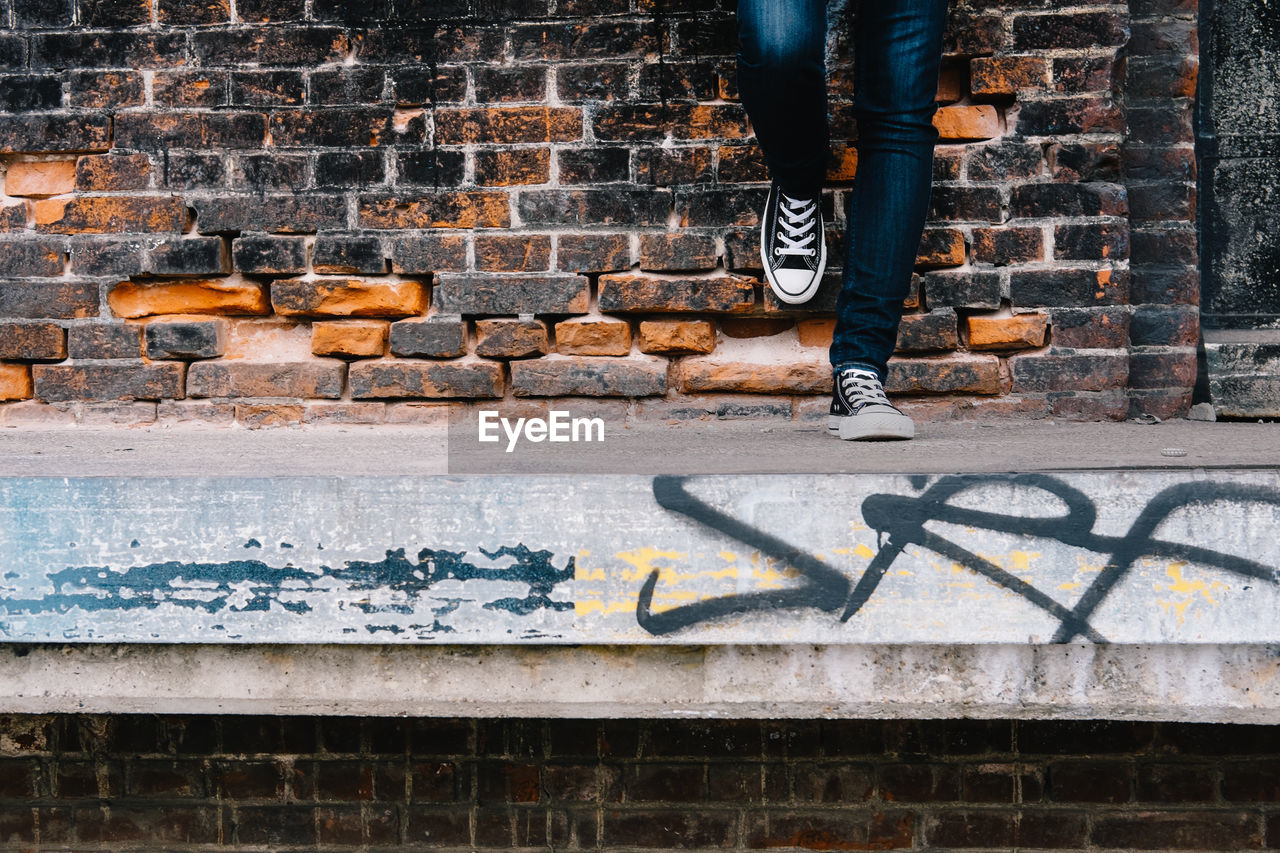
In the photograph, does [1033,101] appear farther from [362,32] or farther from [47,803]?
[47,803]

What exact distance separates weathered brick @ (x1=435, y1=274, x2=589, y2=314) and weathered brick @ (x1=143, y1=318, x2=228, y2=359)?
1.71ft

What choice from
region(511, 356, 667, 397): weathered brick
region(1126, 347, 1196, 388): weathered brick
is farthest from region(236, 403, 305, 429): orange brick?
region(1126, 347, 1196, 388): weathered brick

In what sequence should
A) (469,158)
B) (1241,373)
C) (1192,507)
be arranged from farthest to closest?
1. (1241,373)
2. (469,158)
3. (1192,507)

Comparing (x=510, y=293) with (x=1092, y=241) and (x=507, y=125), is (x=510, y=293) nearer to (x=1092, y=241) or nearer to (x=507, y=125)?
(x=507, y=125)

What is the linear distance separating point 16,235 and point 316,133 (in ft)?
2.43

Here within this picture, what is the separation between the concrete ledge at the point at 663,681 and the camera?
1.38 m

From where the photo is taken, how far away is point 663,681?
143 centimetres

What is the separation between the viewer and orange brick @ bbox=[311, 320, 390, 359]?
7.34 ft

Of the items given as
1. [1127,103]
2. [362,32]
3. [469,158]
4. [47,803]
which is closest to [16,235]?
[362,32]

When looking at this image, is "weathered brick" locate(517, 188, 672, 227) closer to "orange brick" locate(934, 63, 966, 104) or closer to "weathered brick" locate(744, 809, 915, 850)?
"orange brick" locate(934, 63, 966, 104)

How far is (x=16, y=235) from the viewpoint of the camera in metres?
2.26

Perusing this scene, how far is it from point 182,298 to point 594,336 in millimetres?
952

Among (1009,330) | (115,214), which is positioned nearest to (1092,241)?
(1009,330)

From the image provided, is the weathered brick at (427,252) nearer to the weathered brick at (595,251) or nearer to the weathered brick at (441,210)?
the weathered brick at (441,210)
